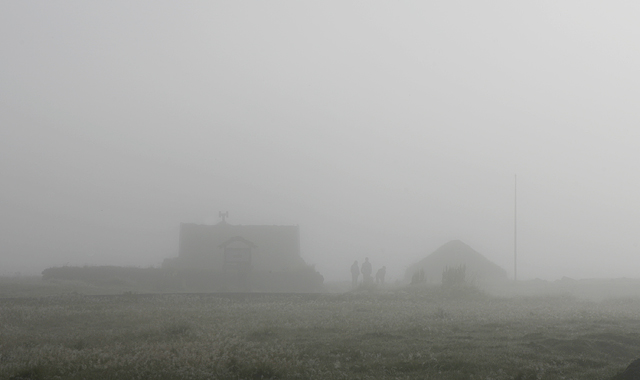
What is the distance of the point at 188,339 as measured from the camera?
12.8m

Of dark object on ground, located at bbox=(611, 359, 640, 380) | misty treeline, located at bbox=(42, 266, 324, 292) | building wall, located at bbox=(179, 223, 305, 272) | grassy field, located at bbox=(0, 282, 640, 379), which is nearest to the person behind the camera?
dark object on ground, located at bbox=(611, 359, 640, 380)

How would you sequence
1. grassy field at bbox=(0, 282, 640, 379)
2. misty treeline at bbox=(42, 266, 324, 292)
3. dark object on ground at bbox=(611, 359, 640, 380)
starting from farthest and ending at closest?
misty treeline at bbox=(42, 266, 324, 292), grassy field at bbox=(0, 282, 640, 379), dark object on ground at bbox=(611, 359, 640, 380)

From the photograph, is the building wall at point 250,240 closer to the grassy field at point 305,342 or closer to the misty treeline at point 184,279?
the misty treeline at point 184,279

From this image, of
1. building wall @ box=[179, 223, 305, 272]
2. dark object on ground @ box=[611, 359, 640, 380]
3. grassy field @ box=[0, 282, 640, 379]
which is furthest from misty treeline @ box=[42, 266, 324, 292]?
dark object on ground @ box=[611, 359, 640, 380]

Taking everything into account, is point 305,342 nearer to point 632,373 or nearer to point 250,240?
point 632,373

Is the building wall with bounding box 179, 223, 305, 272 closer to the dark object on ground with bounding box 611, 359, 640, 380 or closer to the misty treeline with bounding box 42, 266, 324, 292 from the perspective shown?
the misty treeline with bounding box 42, 266, 324, 292

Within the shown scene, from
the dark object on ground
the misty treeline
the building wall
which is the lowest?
the misty treeline

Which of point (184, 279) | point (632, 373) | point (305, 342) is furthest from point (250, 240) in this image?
point (632, 373)

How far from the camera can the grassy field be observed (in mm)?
9586

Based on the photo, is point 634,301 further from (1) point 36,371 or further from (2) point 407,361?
(1) point 36,371

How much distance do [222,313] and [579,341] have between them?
1103 cm

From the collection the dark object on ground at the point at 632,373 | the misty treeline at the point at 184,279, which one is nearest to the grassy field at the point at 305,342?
the dark object on ground at the point at 632,373

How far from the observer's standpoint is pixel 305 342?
12438 millimetres

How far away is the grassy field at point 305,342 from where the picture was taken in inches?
377
